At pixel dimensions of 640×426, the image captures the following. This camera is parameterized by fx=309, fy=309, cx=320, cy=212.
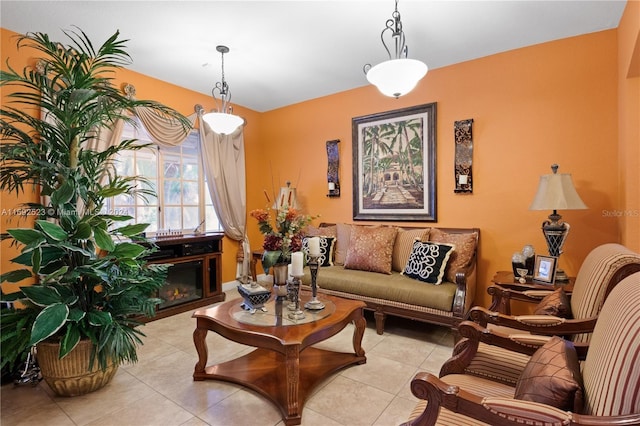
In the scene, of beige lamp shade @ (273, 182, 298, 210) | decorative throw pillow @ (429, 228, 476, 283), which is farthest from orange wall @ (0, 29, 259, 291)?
decorative throw pillow @ (429, 228, 476, 283)

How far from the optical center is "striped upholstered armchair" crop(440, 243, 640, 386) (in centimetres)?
146

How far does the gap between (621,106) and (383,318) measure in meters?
2.81

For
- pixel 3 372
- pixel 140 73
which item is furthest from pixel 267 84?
pixel 3 372

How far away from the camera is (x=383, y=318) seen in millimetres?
3062

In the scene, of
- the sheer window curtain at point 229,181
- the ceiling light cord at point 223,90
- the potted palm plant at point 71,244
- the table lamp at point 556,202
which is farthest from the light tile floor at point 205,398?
the ceiling light cord at point 223,90

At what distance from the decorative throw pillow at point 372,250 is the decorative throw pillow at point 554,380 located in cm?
222

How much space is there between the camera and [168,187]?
4160 millimetres

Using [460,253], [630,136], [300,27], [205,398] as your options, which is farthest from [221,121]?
[630,136]

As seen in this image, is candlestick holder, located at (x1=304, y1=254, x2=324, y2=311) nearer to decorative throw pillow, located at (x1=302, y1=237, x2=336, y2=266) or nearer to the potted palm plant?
the potted palm plant

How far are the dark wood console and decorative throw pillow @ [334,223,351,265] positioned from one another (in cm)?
156

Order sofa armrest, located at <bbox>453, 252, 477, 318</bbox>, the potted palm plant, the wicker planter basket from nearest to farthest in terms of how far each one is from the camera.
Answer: the potted palm plant, the wicker planter basket, sofa armrest, located at <bbox>453, 252, 477, 318</bbox>

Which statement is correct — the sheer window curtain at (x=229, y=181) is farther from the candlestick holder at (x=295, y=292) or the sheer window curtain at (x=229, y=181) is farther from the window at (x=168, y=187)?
the candlestick holder at (x=295, y=292)

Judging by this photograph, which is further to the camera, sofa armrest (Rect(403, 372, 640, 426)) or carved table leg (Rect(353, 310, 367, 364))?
carved table leg (Rect(353, 310, 367, 364))

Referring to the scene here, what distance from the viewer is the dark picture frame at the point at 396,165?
369 cm
